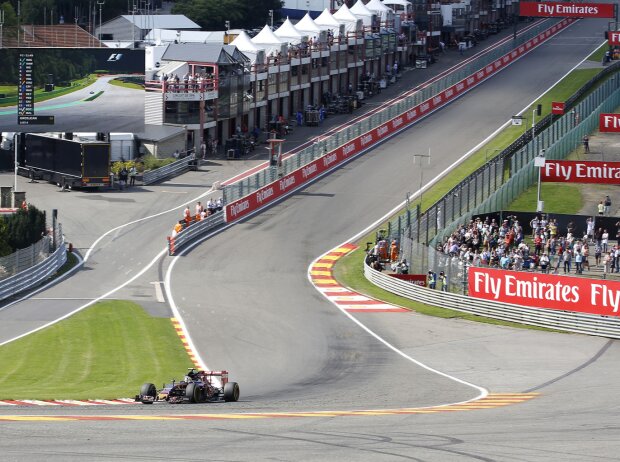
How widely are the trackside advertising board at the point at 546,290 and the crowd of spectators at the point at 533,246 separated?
3.31 meters

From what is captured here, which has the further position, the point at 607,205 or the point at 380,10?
the point at 380,10

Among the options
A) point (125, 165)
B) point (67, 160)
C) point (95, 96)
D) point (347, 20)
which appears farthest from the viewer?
point (347, 20)

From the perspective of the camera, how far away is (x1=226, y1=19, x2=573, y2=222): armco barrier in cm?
6800

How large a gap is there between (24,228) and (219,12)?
3110 inches

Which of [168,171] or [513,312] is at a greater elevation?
[168,171]

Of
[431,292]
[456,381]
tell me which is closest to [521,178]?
[431,292]

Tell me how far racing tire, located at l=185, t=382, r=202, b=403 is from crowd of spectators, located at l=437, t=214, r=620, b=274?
21.2 metres

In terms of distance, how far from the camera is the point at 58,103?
→ 7619cm

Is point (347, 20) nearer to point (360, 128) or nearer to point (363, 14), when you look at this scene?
point (363, 14)

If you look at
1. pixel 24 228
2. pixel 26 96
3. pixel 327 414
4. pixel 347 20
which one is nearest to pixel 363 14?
pixel 347 20

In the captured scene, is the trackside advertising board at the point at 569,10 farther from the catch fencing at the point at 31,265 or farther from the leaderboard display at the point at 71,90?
the catch fencing at the point at 31,265

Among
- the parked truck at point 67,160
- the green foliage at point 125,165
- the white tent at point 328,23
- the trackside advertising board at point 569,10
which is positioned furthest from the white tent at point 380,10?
the parked truck at point 67,160

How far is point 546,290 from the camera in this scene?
46.9 m

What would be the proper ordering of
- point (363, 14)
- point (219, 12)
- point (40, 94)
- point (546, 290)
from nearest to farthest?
1. point (546, 290)
2. point (40, 94)
3. point (363, 14)
4. point (219, 12)
